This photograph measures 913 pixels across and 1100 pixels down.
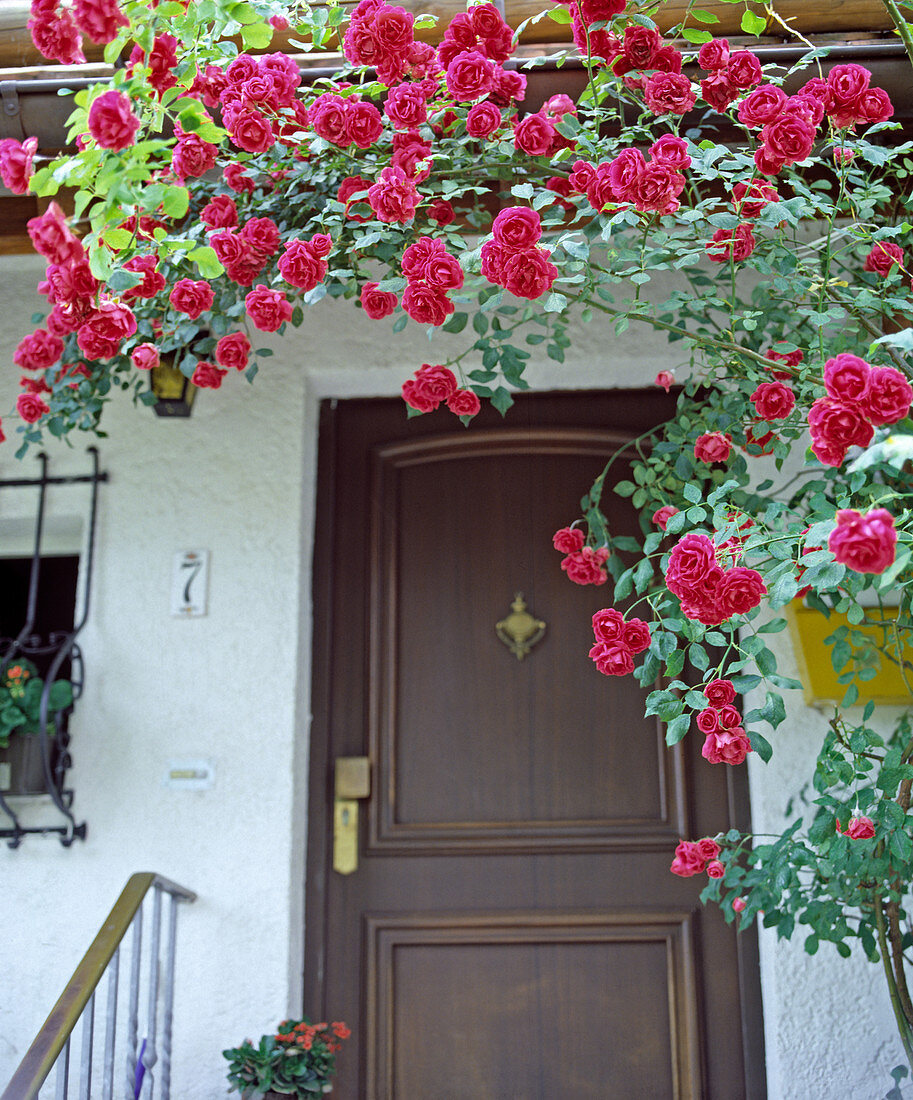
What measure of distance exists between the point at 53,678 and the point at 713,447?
1.77 metres

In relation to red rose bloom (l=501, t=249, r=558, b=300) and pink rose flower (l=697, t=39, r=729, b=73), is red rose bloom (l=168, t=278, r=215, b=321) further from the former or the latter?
pink rose flower (l=697, t=39, r=729, b=73)

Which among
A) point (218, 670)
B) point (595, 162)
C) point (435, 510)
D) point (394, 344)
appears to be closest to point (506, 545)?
point (435, 510)

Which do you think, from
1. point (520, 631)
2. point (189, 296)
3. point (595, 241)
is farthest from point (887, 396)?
point (520, 631)

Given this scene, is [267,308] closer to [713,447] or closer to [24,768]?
[713,447]

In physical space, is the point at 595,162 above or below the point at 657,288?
below

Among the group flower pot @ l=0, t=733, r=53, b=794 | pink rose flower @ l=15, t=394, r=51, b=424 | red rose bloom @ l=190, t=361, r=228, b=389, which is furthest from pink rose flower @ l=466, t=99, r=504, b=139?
flower pot @ l=0, t=733, r=53, b=794

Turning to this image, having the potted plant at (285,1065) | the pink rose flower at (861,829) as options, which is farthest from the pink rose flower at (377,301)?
the potted plant at (285,1065)

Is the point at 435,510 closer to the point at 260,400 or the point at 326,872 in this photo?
the point at 260,400

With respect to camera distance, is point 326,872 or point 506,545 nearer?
point 326,872

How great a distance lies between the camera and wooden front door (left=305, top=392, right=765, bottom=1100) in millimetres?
2715

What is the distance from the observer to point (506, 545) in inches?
120

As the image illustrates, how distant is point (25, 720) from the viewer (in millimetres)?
2740

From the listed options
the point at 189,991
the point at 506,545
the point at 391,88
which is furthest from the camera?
the point at 506,545

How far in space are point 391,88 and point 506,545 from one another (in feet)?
4.47
